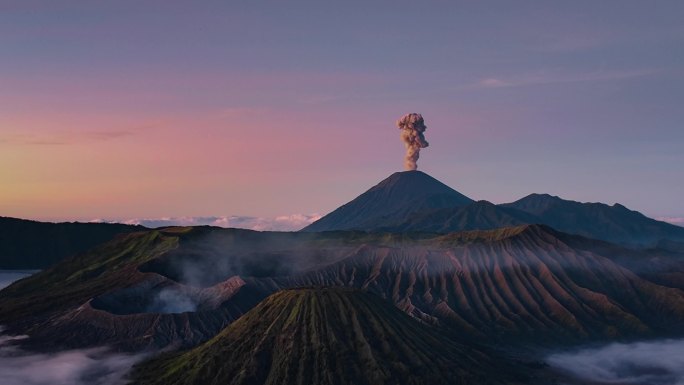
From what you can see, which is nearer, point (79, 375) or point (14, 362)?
point (79, 375)

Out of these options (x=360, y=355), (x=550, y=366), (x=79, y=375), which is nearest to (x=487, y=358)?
(x=550, y=366)

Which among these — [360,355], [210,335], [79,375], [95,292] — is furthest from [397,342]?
[95,292]

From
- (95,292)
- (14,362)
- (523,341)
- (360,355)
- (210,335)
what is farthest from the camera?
(95,292)

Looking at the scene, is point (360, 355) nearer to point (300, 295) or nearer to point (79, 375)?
point (300, 295)

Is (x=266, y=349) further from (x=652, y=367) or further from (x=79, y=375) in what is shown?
(x=652, y=367)

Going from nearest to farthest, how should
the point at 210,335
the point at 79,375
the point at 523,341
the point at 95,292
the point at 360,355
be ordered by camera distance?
the point at 360,355 → the point at 79,375 → the point at 210,335 → the point at 523,341 → the point at 95,292

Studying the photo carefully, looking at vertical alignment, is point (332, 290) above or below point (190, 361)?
above
